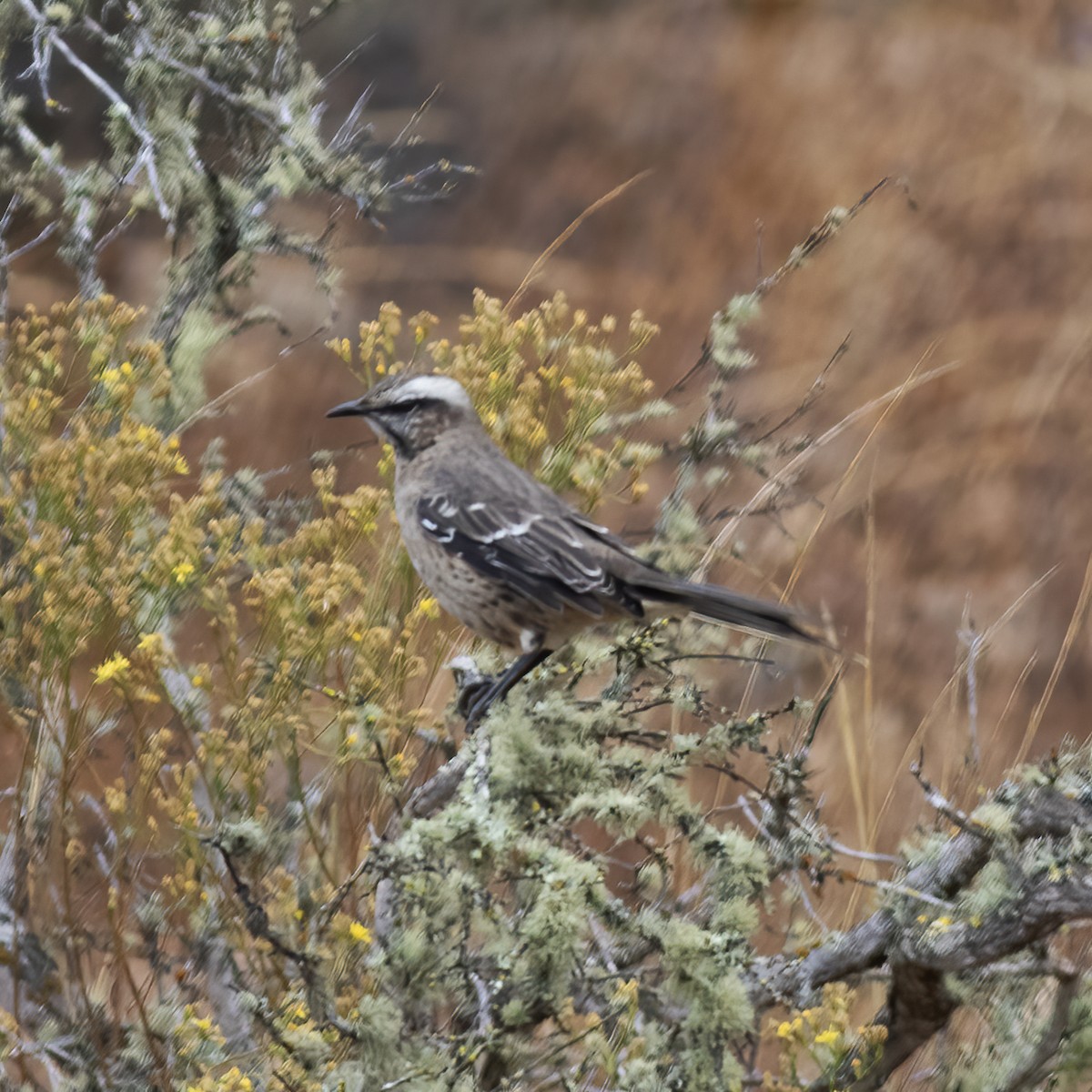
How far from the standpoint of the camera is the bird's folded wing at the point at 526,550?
2049mm

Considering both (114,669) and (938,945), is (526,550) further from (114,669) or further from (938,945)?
(938,945)

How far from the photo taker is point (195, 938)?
7.01 ft

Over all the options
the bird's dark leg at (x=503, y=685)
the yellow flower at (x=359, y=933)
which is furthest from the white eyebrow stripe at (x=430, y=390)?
the yellow flower at (x=359, y=933)

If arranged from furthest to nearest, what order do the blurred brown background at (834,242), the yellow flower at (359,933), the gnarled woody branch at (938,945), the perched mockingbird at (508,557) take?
the blurred brown background at (834,242) → the perched mockingbird at (508,557) → the yellow flower at (359,933) → the gnarled woody branch at (938,945)

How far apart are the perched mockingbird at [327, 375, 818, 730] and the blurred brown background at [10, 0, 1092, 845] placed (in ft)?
7.76

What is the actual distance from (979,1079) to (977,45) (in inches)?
164

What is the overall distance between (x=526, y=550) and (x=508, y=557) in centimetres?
3

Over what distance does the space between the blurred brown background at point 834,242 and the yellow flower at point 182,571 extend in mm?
2854

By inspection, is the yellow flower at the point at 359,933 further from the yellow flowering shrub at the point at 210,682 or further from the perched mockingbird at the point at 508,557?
the perched mockingbird at the point at 508,557

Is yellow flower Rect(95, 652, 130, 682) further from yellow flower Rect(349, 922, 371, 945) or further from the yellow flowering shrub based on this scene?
yellow flower Rect(349, 922, 371, 945)

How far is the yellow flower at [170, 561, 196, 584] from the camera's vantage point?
6.02ft

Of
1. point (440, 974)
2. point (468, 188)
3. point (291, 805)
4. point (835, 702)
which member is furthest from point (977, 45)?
point (440, 974)

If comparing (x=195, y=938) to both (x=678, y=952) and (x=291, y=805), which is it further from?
(x=678, y=952)

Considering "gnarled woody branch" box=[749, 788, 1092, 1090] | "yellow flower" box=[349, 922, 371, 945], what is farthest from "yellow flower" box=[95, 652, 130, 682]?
"gnarled woody branch" box=[749, 788, 1092, 1090]
